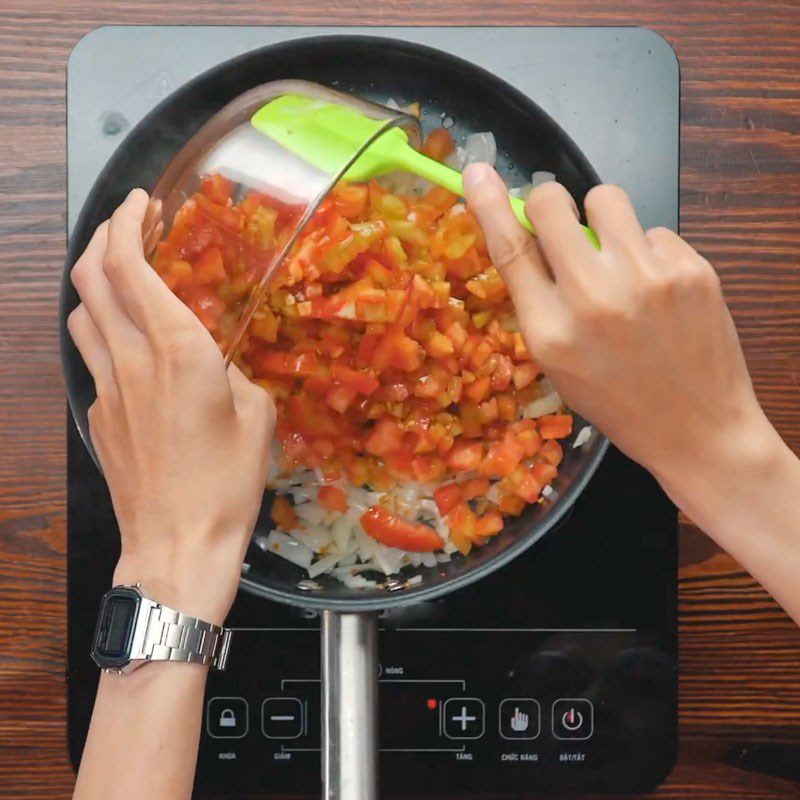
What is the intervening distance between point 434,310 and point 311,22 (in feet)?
1.14

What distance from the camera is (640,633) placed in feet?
3.14

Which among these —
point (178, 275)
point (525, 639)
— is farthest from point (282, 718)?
point (178, 275)

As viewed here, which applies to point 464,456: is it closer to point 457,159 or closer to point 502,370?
point 502,370

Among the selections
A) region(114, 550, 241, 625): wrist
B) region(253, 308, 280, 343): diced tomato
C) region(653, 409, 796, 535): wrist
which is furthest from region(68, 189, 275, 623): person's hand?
region(653, 409, 796, 535): wrist

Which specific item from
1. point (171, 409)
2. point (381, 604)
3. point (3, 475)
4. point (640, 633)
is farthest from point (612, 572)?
point (3, 475)

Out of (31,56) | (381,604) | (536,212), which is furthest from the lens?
(31,56)

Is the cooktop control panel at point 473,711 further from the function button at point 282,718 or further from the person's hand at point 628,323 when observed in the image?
the person's hand at point 628,323

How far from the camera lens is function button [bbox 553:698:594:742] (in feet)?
3.14

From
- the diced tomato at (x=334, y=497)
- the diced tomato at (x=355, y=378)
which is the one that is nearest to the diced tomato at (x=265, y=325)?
the diced tomato at (x=355, y=378)

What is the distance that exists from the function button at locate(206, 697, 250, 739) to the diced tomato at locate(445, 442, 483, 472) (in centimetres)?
34

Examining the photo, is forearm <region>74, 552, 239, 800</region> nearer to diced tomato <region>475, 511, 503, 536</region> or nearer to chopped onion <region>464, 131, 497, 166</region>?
diced tomato <region>475, 511, 503, 536</region>

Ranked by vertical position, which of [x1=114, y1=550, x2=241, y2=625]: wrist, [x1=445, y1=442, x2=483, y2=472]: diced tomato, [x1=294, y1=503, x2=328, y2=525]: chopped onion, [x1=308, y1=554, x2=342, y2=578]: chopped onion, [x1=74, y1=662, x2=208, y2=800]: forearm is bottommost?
[x1=74, y1=662, x2=208, y2=800]: forearm

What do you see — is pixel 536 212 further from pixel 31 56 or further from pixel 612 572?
pixel 31 56

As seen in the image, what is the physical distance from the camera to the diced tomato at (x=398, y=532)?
0.89m
